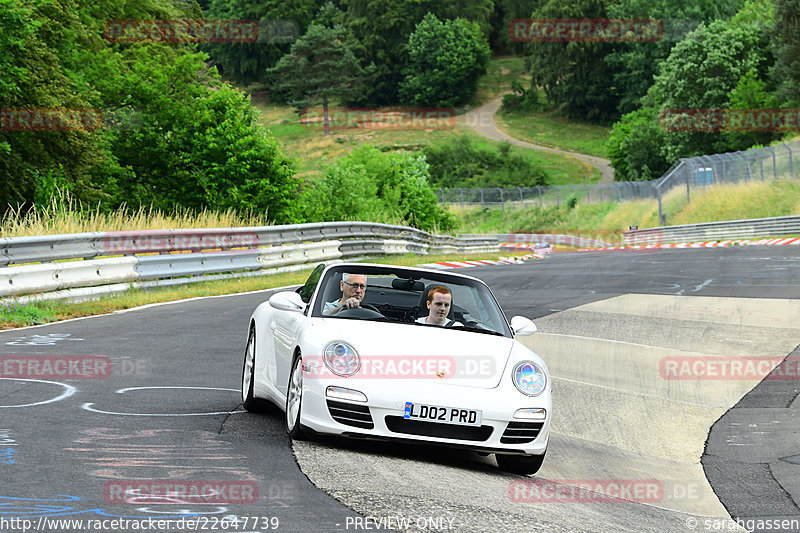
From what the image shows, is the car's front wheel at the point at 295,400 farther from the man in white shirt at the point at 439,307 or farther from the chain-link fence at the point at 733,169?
the chain-link fence at the point at 733,169

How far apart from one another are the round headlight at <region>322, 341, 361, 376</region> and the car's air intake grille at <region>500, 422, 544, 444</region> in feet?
3.41

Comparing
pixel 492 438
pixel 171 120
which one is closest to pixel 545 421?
pixel 492 438

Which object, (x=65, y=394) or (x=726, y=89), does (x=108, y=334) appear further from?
(x=726, y=89)

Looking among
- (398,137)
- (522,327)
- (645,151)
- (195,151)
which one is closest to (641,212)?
(645,151)

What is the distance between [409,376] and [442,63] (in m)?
137

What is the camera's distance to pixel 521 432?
698cm

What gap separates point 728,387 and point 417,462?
5714 mm

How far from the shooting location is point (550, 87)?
136 meters

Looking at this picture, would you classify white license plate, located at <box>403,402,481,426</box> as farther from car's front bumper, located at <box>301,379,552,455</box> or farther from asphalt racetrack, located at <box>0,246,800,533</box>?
asphalt racetrack, located at <box>0,246,800,533</box>

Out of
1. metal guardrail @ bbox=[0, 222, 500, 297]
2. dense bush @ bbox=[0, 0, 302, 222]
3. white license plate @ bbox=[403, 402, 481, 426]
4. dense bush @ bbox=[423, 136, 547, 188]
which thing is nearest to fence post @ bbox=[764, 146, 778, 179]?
dense bush @ bbox=[0, 0, 302, 222]

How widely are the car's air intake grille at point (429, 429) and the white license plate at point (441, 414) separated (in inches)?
1.1

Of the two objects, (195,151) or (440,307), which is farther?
(195,151)

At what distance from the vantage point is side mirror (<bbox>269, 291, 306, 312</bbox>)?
25.7 feet

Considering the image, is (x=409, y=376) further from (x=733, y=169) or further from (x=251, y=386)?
(x=733, y=169)
